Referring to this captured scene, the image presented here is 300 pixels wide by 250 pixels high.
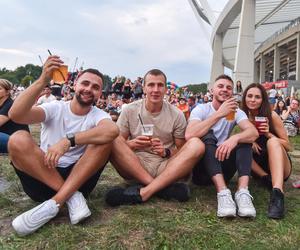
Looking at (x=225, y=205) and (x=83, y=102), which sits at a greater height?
(x=83, y=102)

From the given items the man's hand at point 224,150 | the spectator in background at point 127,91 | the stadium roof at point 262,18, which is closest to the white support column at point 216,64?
the stadium roof at point 262,18

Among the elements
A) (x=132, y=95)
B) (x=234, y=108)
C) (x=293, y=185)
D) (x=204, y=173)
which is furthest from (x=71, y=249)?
(x=132, y=95)

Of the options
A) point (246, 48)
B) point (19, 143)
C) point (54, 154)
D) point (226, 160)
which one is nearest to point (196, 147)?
point (226, 160)

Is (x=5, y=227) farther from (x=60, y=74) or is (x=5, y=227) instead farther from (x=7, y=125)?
(x=7, y=125)

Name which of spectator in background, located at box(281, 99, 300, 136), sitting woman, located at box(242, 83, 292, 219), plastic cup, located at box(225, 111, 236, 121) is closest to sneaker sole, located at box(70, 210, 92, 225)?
plastic cup, located at box(225, 111, 236, 121)

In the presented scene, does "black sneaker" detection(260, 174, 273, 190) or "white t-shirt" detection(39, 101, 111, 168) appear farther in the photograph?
"black sneaker" detection(260, 174, 273, 190)

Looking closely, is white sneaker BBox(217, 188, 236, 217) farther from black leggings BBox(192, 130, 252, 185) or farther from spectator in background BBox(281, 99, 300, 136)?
spectator in background BBox(281, 99, 300, 136)

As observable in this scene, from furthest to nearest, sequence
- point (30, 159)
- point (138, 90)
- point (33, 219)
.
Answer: point (138, 90)
point (30, 159)
point (33, 219)

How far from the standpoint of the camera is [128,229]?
2.32 metres

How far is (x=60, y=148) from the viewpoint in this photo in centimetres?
243

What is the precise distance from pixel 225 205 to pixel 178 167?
1.47ft

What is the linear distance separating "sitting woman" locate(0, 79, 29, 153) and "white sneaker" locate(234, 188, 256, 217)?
8.09ft

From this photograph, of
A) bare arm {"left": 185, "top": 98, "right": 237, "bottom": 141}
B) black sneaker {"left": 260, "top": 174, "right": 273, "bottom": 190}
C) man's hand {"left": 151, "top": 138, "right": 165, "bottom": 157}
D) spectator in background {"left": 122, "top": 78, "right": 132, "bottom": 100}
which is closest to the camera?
bare arm {"left": 185, "top": 98, "right": 237, "bottom": 141}

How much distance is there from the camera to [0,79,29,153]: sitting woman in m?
4.07
